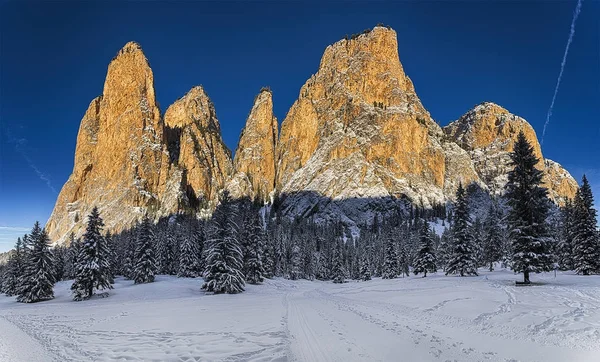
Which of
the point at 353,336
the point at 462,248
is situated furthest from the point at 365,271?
the point at 353,336

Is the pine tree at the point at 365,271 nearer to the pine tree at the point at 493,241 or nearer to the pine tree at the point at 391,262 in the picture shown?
the pine tree at the point at 391,262

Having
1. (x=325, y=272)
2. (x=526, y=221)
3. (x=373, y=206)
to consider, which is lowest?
(x=325, y=272)

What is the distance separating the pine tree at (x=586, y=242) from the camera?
31297 mm

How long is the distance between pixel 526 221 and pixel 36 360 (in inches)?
1130

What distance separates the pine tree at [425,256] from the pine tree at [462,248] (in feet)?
25.1

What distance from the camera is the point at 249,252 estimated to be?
1789 inches

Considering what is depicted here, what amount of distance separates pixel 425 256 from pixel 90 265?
4306 cm

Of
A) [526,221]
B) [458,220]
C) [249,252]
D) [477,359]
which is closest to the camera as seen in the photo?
[477,359]

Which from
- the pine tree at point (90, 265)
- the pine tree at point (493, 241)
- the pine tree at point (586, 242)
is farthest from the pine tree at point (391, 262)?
the pine tree at point (90, 265)

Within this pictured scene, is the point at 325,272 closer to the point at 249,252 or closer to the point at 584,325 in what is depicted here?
the point at 249,252

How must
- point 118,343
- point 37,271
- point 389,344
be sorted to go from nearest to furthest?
point 389,344
point 118,343
point 37,271

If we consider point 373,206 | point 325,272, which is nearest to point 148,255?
point 325,272

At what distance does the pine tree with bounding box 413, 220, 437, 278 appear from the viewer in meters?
50.8

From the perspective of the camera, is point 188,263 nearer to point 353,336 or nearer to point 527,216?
point 527,216
